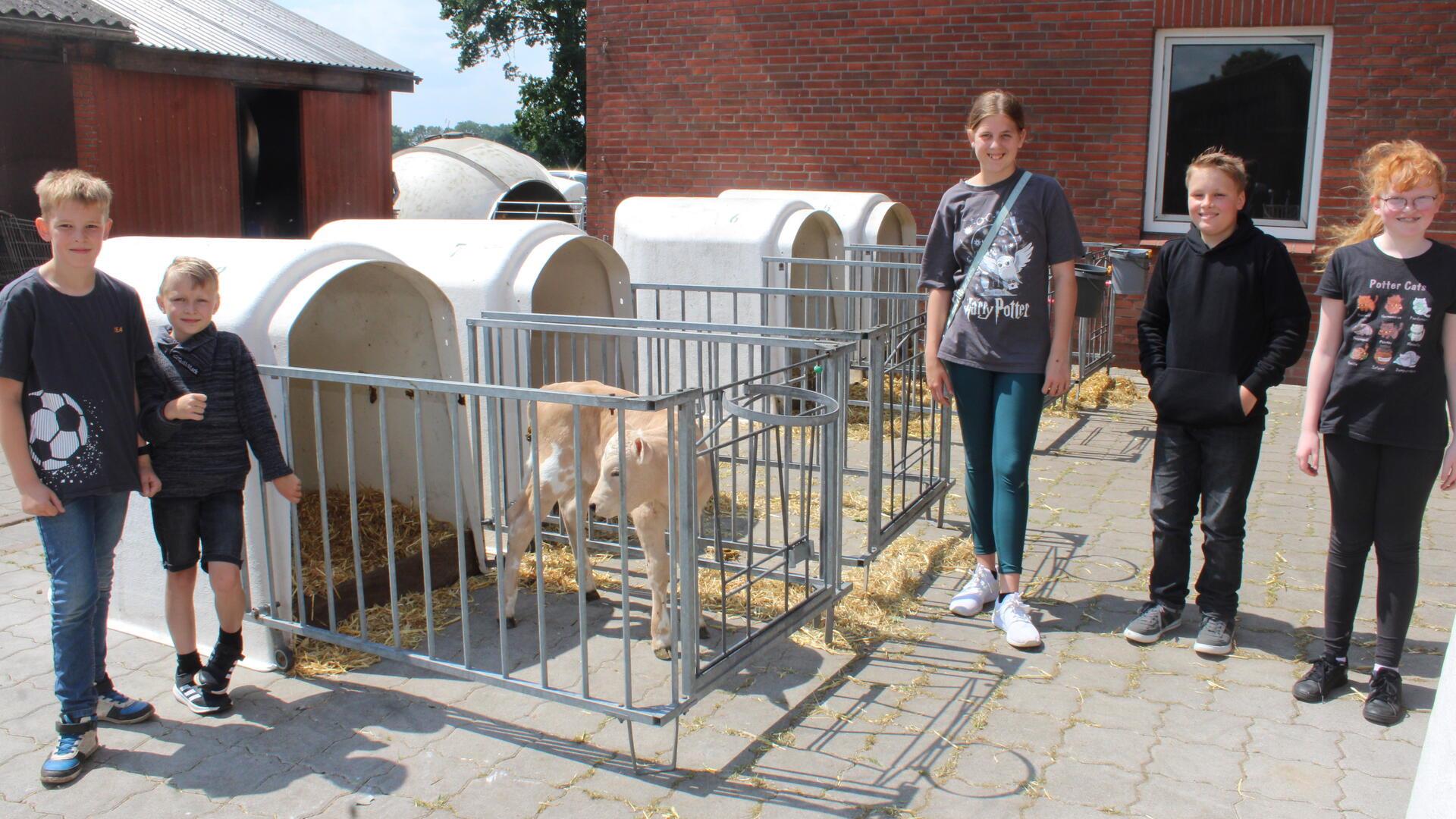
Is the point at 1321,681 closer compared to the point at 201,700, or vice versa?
the point at 201,700

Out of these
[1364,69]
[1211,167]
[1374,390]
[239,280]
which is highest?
[1364,69]

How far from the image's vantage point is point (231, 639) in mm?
3807

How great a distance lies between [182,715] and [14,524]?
9.19 ft

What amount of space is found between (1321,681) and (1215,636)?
1.36 ft

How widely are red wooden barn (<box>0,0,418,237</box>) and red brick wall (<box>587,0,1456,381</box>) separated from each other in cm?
593

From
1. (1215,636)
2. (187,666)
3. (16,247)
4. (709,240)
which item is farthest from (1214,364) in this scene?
(16,247)

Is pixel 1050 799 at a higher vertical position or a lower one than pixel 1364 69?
lower

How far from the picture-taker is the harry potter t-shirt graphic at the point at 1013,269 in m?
4.27

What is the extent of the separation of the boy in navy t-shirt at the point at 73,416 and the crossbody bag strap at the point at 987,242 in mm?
2847

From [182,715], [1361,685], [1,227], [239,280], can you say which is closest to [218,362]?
[239,280]

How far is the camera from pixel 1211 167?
399 centimetres

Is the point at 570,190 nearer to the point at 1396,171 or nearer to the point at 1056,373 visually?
the point at 1056,373

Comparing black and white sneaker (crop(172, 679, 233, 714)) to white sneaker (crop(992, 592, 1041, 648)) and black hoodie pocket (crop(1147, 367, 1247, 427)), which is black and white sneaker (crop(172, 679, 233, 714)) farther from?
black hoodie pocket (crop(1147, 367, 1247, 427))

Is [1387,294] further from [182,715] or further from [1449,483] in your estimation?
[182,715]
